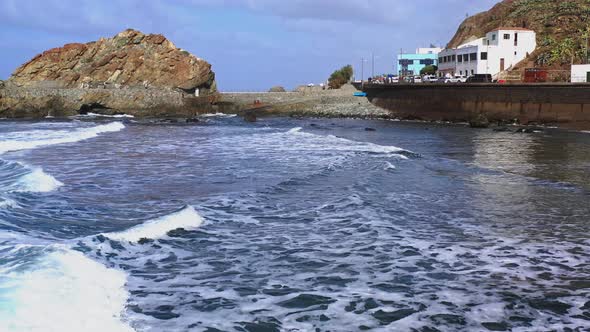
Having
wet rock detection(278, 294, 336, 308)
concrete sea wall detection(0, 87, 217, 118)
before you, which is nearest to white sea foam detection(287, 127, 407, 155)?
wet rock detection(278, 294, 336, 308)

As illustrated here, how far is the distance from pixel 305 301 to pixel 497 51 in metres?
63.3

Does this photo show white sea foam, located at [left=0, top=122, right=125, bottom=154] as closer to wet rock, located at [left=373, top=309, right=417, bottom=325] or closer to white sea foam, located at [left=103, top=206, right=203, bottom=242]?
white sea foam, located at [left=103, top=206, right=203, bottom=242]

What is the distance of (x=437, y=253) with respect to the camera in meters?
8.75

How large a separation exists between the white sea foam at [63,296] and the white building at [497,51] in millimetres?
61039

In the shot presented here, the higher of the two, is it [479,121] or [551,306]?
[479,121]

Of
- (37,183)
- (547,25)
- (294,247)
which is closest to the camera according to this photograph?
(294,247)

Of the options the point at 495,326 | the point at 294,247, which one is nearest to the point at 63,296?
the point at 294,247

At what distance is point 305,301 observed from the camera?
22.0ft

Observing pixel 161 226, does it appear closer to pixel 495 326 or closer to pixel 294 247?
pixel 294 247

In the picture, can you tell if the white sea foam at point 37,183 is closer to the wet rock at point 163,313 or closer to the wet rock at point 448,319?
the wet rock at point 163,313

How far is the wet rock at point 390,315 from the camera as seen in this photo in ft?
20.1

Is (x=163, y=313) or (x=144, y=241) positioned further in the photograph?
(x=144, y=241)

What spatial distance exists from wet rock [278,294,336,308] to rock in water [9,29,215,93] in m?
58.0

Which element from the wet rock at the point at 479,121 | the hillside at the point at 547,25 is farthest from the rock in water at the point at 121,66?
the hillside at the point at 547,25
